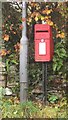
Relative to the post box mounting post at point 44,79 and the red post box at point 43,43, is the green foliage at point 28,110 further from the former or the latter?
the red post box at point 43,43

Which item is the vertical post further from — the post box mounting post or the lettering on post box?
the lettering on post box

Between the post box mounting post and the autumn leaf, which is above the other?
the autumn leaf

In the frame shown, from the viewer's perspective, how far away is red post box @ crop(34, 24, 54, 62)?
5.33 metres

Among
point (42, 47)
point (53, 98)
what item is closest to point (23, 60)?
point (42, 47)

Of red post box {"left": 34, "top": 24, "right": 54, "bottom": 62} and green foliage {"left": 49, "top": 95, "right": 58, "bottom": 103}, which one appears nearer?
red post box {"left": 34, "top": 24, "right": 54, "bottom": 62}

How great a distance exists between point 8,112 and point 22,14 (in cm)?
146

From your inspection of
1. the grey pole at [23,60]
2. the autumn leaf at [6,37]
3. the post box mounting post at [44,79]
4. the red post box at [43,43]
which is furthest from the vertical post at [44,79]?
the autumn leaf at [6,37]

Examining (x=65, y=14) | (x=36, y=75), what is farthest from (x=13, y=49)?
(x=65, y=14)

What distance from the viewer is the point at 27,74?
17.9 feet

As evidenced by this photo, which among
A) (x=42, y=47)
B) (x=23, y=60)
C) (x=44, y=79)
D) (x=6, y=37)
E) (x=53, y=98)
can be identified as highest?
(x=6, y=37)

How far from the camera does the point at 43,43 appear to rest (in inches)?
210

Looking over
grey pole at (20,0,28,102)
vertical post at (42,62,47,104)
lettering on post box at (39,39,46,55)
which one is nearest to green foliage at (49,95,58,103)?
vertical post at (42,62,47,104)

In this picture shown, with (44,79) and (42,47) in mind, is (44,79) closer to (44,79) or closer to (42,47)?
(44,79)

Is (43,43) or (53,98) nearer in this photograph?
(43,43)
